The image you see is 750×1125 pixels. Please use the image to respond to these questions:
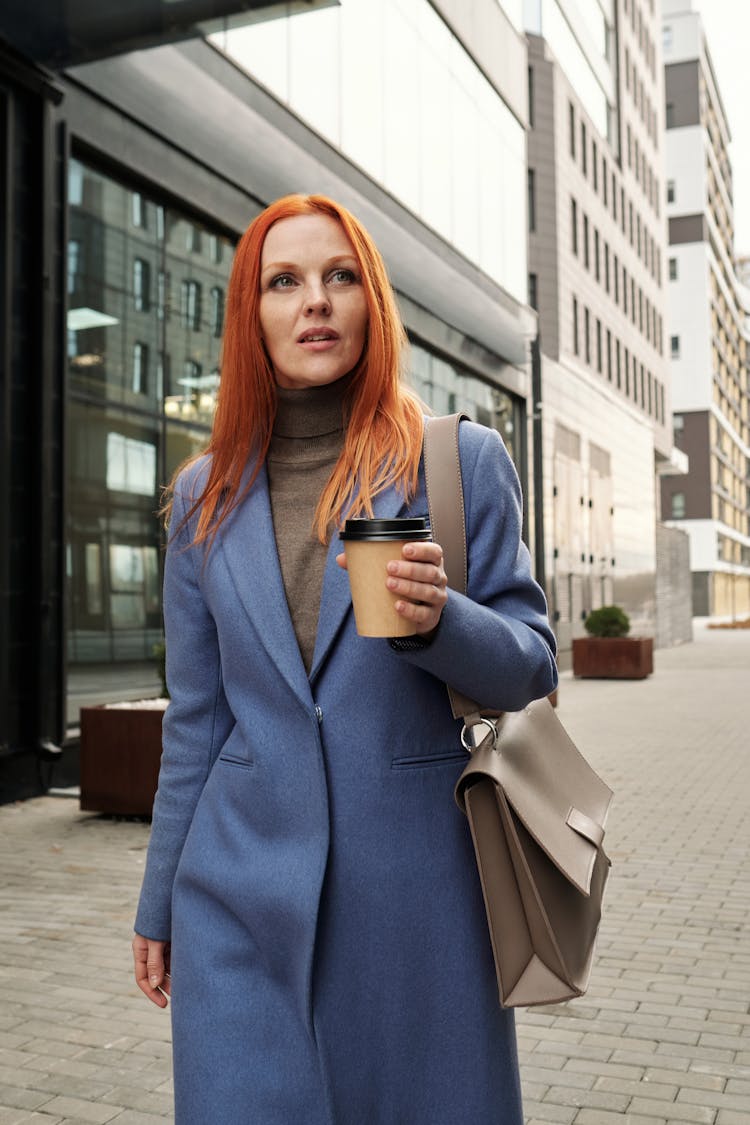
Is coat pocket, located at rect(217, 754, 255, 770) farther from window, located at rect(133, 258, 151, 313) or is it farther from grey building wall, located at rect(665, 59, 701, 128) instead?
grey building wall, located at rect(665, 59, 701, 128)

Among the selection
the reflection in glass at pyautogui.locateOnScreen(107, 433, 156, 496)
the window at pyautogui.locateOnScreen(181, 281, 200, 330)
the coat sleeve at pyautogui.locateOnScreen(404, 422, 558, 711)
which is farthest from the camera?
the window at pyautogui.locateOnScreen(181, 281, 200, 330)

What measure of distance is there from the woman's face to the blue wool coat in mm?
271

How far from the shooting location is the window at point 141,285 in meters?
11.4

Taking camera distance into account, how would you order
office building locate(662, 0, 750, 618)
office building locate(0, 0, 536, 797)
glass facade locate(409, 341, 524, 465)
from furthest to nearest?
office building locate(662, 0, 750, 618) < glass facade locate(409, 341, 524, 465) < office building locate(0, 0, 536, 797)

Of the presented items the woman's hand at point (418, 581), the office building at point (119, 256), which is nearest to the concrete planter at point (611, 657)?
the office building at point (119, 256)

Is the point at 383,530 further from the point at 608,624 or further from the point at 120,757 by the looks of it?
the point at 608,624

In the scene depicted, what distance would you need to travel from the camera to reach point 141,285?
1147 cm

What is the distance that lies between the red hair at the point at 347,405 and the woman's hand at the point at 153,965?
0.68m

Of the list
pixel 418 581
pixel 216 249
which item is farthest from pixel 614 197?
pixel 418 581

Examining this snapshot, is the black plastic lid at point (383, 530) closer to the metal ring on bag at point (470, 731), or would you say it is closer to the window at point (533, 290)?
the metal ring on bag at point (470, 731)

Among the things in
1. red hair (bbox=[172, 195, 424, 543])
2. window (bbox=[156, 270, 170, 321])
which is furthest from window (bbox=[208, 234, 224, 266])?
red hair (bbox=[172, 195, 424, 543])

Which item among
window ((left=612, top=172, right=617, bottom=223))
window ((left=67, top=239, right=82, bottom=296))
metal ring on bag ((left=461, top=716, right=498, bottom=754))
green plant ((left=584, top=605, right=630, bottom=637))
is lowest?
green plant ((left=584, top=605, right=630, bottom=637))

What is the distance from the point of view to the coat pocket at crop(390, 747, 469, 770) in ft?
6.14

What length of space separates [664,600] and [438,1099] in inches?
1571
